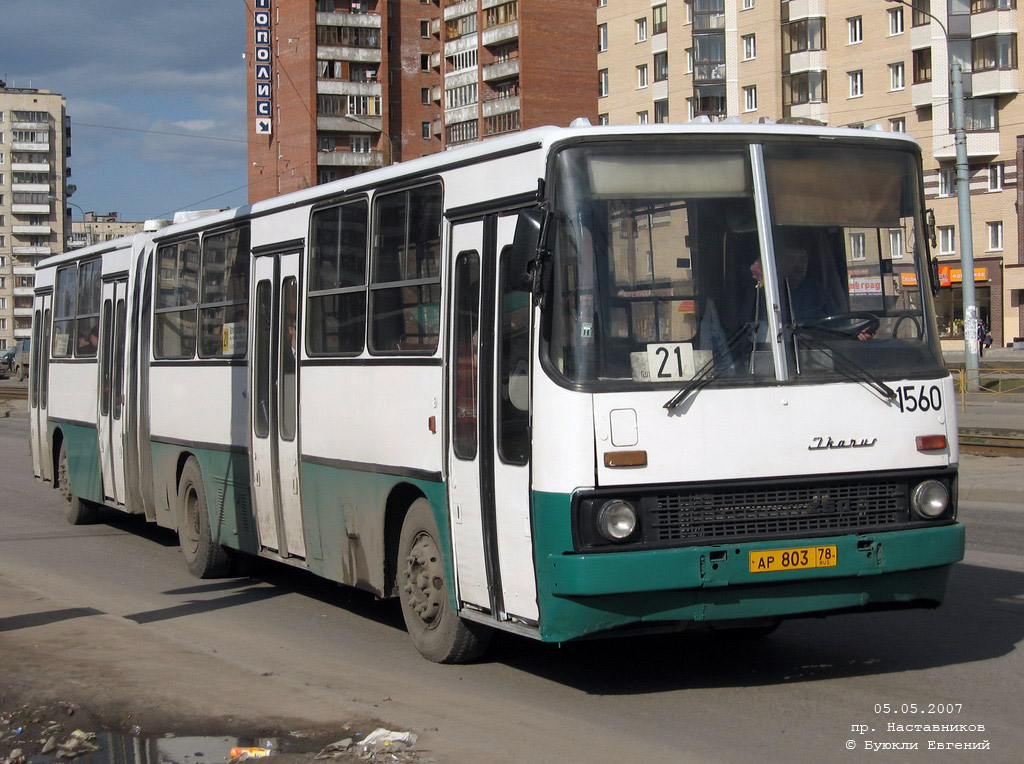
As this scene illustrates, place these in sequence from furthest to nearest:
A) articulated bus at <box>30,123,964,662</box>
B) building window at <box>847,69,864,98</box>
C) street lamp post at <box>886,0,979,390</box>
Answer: building window at <box>847,69,864,98</box>
street lamp post at <box>886,0,979,390</box>
articulated bus at <box>30,123,964,662</box>

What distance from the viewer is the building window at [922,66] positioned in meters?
62.9

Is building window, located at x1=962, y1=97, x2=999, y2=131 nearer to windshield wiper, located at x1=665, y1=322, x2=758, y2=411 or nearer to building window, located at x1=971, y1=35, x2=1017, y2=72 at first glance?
building window, located at x1=971, y1=35, x2=1017, y2=72

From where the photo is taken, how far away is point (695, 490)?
683cm

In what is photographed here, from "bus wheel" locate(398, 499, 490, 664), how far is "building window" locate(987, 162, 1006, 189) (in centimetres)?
5870

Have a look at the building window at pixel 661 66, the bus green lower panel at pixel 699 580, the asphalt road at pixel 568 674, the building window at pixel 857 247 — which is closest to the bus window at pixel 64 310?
the asphalt road at pixel 568 674

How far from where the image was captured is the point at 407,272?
866 cm

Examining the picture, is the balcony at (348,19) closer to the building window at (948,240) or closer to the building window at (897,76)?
the building window at (897,76)

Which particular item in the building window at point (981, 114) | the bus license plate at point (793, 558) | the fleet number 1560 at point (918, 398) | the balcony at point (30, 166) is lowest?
the bus license plate at point (793, 558)

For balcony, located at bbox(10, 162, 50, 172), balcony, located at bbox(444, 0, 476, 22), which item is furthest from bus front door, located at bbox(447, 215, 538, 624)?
balcony, located at bbox(10, 162, 50, 172)

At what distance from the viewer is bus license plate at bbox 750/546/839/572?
6828 millimetres

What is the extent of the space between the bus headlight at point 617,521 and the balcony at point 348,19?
303 ft

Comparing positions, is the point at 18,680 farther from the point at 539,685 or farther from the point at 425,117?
the point at 425,117

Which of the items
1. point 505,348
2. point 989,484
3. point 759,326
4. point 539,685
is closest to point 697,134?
point 759,326

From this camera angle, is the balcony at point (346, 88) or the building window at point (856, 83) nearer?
the building window at point (856, 83)
